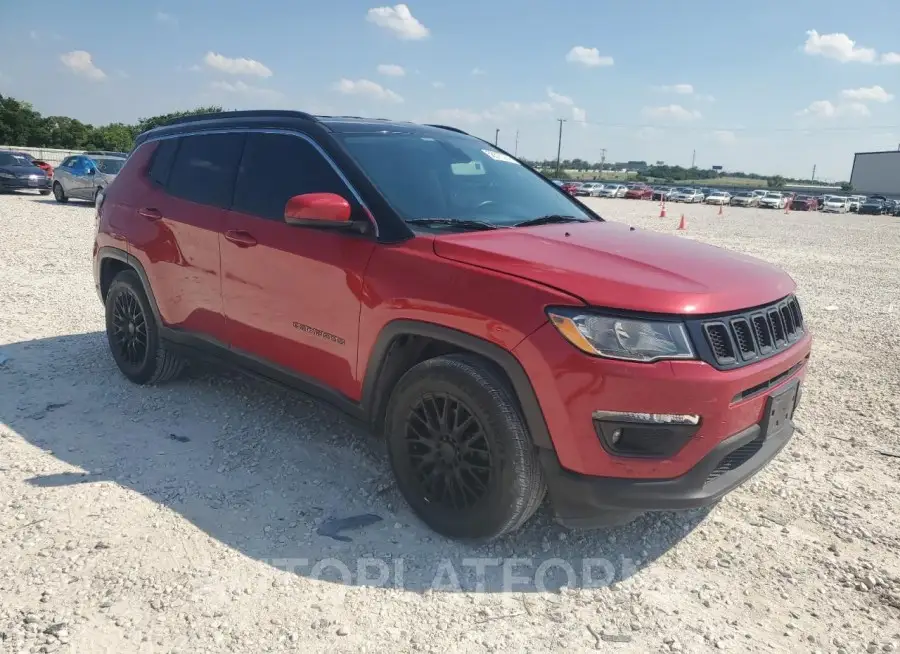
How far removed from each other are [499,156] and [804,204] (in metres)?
59.3

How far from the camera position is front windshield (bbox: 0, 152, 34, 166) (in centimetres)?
2181

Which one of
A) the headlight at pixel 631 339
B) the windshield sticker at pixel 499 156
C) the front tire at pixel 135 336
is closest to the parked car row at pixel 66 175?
the front tire at pixel 135 336

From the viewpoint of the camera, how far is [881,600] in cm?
279

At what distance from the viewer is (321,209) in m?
3.14

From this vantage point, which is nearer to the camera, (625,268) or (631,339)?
(631,339)

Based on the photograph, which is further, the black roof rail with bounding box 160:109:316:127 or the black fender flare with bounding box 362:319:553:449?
the black roof rail with bounding box 160:109:316:127

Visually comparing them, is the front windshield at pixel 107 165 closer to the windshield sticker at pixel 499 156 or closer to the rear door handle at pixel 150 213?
the rear door handle at pixel 150 213

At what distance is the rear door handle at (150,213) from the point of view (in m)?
4.49

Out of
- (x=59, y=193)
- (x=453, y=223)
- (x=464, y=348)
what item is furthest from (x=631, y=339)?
(x=59, y=193)

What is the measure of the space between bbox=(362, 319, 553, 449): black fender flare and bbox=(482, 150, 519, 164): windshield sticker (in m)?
1.67

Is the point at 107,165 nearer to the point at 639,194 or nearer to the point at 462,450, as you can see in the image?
the point at 462,450

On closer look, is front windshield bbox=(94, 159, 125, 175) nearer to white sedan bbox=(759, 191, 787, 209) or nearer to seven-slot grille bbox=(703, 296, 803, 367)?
seven-slot grille bbox=(703, 296, 803, 367)

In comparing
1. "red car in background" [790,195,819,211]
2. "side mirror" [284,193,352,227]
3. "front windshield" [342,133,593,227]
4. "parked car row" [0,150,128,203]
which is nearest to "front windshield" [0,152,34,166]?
"parked car row" [0,150,128,203]

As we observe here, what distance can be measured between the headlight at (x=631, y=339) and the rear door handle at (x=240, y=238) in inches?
80.4
